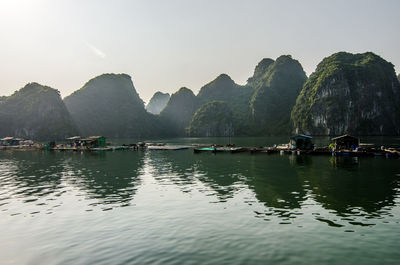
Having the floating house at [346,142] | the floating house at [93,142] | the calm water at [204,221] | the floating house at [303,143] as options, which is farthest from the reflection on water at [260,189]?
the floating house at [93,142]

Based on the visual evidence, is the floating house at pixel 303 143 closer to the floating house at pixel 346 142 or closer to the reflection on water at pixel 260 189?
the floating house at pixel 346 142

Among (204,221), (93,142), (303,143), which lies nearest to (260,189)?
(204,221)

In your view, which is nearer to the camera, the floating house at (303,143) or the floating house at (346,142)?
the floating house at (346,142)

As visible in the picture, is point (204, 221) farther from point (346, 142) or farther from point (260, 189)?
point (346, 142)

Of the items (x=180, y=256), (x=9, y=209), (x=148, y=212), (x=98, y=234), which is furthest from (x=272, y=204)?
(x=9, y=209)

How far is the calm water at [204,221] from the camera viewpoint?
1332cm

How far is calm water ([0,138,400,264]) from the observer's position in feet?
43.7

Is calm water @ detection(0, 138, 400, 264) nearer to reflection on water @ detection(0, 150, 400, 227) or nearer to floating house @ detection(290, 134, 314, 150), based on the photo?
reflection on water @ detection(0, 150, 400, 227)

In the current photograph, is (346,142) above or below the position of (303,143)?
above

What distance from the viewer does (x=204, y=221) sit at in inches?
728

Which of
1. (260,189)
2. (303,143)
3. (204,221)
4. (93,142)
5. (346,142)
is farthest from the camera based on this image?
(93,142)

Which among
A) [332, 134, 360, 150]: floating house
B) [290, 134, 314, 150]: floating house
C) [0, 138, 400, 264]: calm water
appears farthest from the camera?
[290, 134, 314, 150]: floating house

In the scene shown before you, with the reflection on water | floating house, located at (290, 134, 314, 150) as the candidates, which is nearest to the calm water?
the reflection on water

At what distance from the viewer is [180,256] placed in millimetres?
13062
